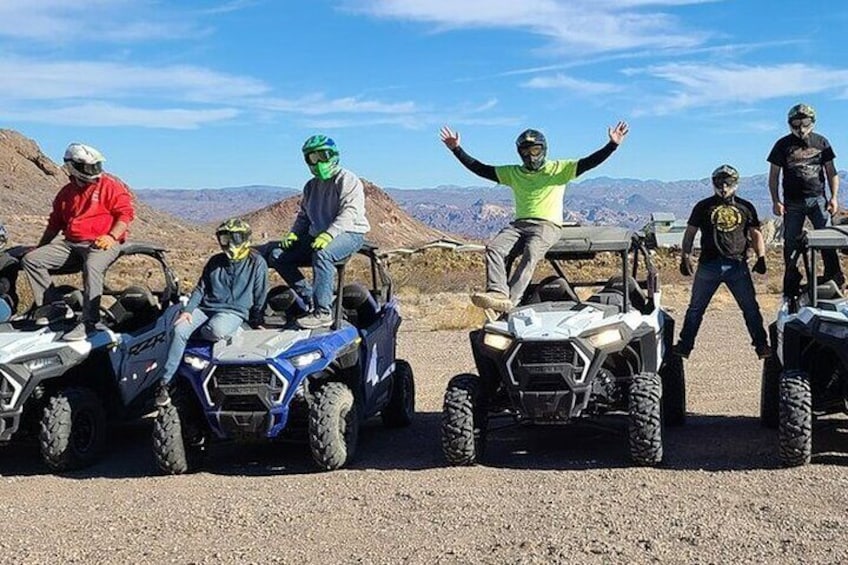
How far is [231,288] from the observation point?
934 centimetres

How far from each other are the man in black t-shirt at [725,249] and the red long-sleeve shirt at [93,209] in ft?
17.5

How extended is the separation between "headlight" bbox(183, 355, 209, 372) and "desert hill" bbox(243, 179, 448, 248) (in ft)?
301

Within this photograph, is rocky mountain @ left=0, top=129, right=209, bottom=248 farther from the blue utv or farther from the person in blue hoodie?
the blue utv

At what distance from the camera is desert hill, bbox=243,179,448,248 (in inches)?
4195

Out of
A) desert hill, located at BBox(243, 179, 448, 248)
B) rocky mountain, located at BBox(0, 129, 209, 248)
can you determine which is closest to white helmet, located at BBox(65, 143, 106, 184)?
rocky mountain, located at BBox(0, 129, 209, 248)

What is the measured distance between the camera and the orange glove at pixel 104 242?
9.65 metres

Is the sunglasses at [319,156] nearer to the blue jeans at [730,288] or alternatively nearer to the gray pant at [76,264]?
the gray pant at [76,264]

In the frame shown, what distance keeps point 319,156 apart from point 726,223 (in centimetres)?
382

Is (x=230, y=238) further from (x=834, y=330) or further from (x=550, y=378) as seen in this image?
(x=834, y=330)

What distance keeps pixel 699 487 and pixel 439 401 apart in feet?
16.6

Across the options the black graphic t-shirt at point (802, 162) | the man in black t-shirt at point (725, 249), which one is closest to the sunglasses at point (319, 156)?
the man in black t-shirt at point (725, 249)

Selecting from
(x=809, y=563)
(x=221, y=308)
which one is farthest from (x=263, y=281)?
(x=809, y=563)

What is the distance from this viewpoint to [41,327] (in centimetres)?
943

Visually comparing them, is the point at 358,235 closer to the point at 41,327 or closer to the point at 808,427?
the point at 41,327
